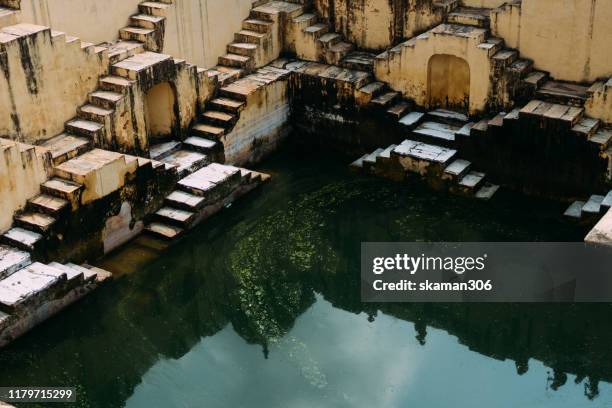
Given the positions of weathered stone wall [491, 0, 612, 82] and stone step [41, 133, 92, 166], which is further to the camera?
weathered stone wall [491, 0, 612, 82]

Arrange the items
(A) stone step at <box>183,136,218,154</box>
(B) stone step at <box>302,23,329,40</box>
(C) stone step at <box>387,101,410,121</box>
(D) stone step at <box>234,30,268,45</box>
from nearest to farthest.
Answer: (A) stone step at <box>183,136,218,154</box>, (C) stone step at <box>387,101,410,121</box>, (D) stone step at <box>234,30,268,45</box>, (B) stone step at <box>302,23,329,40</box>

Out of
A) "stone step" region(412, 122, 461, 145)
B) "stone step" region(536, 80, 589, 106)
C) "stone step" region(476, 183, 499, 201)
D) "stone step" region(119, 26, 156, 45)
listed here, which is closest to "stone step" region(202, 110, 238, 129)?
"stone step" region(119, 26, 156, 45)

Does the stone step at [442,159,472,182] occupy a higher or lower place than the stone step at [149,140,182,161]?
lower

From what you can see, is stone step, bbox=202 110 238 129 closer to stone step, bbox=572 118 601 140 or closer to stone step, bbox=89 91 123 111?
stone step, bbox=89 91 123 111

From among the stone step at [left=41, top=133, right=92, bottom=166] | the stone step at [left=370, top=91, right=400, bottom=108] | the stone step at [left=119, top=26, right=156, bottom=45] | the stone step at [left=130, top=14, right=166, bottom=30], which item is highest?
the stone step at [left=130, top=14, right=166, bottom=30]

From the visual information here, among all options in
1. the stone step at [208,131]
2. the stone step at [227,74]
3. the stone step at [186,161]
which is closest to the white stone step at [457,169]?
the stone step at [208,131]

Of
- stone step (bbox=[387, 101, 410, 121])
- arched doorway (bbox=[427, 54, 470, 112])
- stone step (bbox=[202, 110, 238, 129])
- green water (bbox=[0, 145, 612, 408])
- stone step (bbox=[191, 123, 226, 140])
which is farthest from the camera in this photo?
stone step (bbox=[387, 101, 410, 121])

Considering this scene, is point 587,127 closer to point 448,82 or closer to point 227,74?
point 448,82
